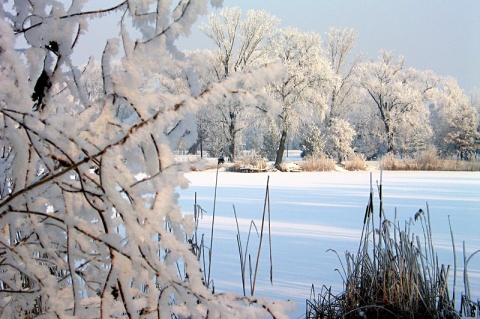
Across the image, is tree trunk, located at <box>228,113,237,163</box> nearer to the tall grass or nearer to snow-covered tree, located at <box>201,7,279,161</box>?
snow-covered tree, located at <box>201,7,279,161</box>

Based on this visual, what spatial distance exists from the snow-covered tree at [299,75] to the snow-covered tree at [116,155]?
20.2 metres

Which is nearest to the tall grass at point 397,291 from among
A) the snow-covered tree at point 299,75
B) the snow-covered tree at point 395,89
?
the snow-covered tree at point 299,75

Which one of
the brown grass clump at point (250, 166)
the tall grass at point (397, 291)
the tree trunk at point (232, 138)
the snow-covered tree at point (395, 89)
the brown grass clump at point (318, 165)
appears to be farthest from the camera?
the snow-covered tree at point (395, 89)

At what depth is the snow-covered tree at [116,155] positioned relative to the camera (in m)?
0.48

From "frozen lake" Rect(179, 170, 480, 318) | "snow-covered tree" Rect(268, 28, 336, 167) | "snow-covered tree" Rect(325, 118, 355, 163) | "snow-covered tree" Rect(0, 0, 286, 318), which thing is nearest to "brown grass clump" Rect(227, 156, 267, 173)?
"snow-covered tree" Rect(268, 28, 336, 167)

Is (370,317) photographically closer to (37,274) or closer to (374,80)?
(37,274)

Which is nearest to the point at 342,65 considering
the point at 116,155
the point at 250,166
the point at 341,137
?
the point at 341,137

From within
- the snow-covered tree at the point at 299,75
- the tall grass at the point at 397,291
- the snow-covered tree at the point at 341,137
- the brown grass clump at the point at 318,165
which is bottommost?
the tall grass at the point at 397,291

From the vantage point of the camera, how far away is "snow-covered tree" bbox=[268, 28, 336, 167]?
20969mm

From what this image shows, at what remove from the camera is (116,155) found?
0.51 meters

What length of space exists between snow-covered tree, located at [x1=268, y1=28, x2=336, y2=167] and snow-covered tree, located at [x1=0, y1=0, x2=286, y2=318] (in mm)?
20181

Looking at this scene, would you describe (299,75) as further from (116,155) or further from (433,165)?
(116,155)

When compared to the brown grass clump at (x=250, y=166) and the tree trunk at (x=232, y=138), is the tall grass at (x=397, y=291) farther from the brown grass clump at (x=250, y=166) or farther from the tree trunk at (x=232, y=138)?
the tree trunk at (x=232, y=138)

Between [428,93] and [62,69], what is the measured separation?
1246 inches
